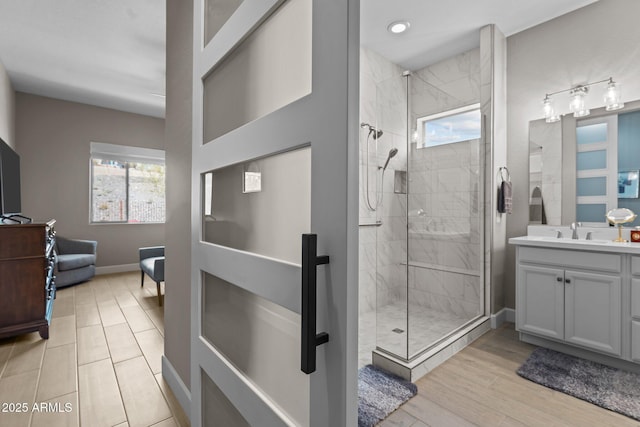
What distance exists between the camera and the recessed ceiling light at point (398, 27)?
2.66 m

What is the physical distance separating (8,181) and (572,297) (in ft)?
16.9

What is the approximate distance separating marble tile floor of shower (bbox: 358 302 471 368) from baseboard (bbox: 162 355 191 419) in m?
1.12

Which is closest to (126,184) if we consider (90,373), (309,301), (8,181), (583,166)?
(8,181)

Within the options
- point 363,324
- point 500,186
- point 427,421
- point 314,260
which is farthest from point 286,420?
point 500,186

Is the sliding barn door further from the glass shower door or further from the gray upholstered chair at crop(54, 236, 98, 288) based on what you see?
the gray upholstered chair at crop(54, 236, 98, 288)

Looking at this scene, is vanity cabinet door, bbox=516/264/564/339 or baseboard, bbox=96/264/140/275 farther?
baseboard, bbox=96/264/140/275

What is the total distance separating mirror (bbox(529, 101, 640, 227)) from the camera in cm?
233

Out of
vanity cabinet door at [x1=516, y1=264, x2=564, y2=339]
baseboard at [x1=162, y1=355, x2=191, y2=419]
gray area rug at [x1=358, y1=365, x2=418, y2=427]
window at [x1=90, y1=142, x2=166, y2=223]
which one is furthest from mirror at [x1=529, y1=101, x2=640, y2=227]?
window at [x1=90, y1=142, x2=166, y2=223]

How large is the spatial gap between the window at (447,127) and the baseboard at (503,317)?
1741mm

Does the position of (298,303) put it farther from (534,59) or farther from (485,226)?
(534,59)

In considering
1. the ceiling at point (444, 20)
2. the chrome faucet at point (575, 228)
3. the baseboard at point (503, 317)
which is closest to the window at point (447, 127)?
the ceiling at point (444, 20)

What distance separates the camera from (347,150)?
1.83ft

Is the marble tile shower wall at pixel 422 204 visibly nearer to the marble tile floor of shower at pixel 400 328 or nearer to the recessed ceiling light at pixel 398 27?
the marble tile floor of shower at pixel 400 328

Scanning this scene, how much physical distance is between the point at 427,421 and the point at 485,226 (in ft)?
6.35
